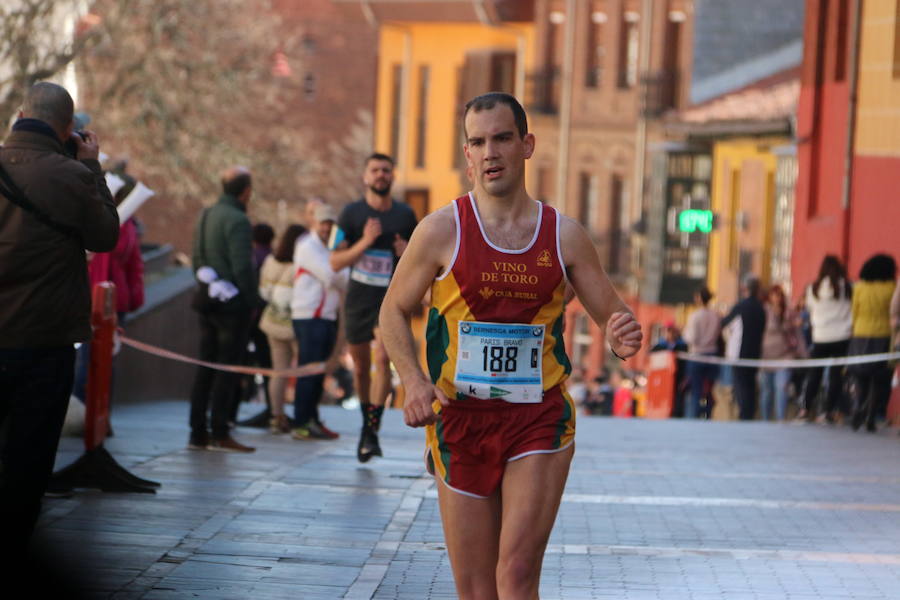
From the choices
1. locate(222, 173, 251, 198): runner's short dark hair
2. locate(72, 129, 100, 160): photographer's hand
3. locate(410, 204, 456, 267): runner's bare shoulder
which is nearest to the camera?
locate(410, 204, 456, 267): runner's bare shoulder

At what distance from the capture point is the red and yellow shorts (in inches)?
244

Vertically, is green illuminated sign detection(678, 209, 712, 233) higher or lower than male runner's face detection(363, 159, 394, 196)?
lower

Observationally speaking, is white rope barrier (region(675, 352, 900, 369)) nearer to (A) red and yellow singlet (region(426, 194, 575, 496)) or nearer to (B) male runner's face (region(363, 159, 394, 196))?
(B) male runner's face (region(363, 159, 394, 196))

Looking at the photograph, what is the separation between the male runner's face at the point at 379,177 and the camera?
13.1m

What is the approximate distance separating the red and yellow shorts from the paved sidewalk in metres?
2.02

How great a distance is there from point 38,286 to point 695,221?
29.2 m

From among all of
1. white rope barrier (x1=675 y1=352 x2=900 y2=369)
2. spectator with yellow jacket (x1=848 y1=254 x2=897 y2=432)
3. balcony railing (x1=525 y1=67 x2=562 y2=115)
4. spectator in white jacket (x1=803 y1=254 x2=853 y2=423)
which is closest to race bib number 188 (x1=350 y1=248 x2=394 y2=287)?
white rope barrier (x1=675 y1=352 x2=900 y2=369)

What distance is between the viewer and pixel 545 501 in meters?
6.13

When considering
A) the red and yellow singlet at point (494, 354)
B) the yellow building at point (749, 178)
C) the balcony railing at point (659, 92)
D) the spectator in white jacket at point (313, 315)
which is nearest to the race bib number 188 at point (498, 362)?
the red and yellow singlet at point (494, 354)

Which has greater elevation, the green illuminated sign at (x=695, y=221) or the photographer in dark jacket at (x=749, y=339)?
the green illuminated sign at (x=695, y=221)

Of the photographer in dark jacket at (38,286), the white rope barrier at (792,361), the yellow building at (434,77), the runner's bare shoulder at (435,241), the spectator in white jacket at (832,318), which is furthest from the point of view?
the yellow building at (434,77)

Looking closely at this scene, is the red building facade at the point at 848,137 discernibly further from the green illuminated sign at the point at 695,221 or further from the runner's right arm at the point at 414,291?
the runner's right arm at the point at 414,291

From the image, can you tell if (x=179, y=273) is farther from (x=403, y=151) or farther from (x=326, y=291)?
(x=403, y=151)

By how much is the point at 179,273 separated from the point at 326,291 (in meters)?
9.35
